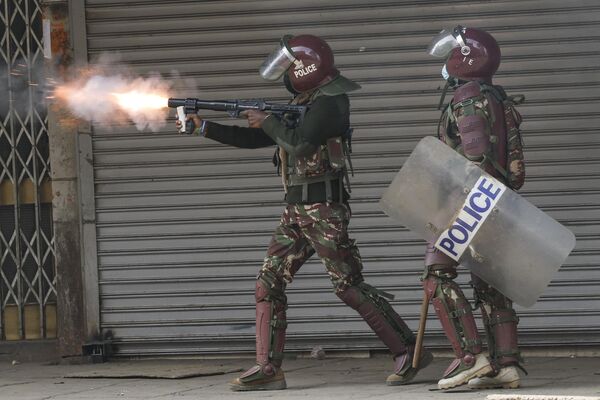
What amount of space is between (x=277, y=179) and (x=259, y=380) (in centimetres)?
229

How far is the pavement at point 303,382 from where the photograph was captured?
7223 mm

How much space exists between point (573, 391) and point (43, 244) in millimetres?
A: 4763

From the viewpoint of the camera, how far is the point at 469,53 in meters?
7.39

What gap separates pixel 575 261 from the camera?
9125 mm

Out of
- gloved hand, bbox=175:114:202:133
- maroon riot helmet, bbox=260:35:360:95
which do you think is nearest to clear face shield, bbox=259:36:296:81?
maroon riot helmet, bbox=260:35:360:95

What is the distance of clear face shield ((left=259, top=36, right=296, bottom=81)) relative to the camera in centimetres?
767

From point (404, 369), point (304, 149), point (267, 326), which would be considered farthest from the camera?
point (404, 369)

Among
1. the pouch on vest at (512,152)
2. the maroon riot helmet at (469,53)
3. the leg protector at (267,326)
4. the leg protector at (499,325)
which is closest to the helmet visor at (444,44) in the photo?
the maroon riot helmet at (469,53)

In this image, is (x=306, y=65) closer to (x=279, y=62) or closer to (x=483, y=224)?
(x=279, y=62)

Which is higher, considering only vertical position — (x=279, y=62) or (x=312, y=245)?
(x=279, y=62)

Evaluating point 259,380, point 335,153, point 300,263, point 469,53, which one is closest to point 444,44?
point 469,53

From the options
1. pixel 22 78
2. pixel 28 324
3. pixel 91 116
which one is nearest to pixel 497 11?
pixel 91 116

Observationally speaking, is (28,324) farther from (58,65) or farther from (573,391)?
(573,391)

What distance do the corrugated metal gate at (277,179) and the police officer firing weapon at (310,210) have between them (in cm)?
167
